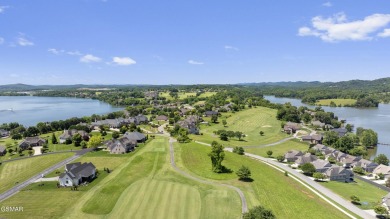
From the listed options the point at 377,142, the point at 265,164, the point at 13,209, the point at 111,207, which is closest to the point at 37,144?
the point at 13,209

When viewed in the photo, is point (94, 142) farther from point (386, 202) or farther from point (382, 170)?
point (382, 170)

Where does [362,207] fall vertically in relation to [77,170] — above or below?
below

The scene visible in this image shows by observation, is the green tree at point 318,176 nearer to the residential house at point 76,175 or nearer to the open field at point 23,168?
the residential house at point 76,175

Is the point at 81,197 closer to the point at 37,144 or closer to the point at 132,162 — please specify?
the point at 132,162

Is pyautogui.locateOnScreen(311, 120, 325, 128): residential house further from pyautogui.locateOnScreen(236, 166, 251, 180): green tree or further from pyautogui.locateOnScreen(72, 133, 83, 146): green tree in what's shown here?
pyautogui.locateOnScreen(72, 133, 83, 146): green tree

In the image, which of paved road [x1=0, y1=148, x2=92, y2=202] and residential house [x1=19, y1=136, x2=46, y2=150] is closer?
paved road [x1=0, y1=148, x2=92, y2=202]

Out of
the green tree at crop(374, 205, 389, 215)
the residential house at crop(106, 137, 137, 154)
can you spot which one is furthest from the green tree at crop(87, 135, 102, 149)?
the green tree at crop(374, 205, 389, 215)

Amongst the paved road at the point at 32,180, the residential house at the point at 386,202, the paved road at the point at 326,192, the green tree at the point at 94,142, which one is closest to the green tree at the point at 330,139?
the paved road at the point at 326,192
